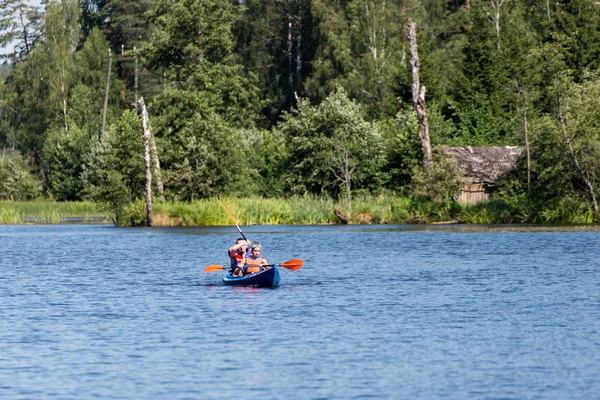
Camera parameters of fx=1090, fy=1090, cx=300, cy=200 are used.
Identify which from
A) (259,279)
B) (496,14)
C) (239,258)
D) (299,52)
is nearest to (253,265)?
(239,258)

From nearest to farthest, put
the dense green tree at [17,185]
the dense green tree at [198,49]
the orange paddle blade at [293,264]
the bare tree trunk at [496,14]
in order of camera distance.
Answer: the orange paddle blade at [293,264] → the dense green tree at [198,49] → the bare tree trunk at [496,14] → the dense green tree at [17,185]

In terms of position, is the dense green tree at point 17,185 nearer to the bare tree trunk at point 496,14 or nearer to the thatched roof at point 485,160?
the thatched roof at point 485,160

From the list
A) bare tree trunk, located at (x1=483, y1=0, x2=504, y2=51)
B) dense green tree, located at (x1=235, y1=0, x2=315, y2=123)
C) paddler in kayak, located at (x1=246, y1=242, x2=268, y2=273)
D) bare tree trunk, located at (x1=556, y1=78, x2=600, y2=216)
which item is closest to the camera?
paddler in kayak, located at (x1=246, y1=242, x2=268, y2=273)

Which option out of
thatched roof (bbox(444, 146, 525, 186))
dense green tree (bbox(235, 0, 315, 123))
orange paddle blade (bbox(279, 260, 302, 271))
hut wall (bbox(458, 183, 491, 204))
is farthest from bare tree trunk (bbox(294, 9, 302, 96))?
orange paddle blade (bbox(279, 260, 302, 271))

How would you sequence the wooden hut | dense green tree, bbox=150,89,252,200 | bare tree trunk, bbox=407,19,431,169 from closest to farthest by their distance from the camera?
the wooden hut, bare tree trunk, bbox=407,19,431,169, dense green tree, bbox=150,89,252,200

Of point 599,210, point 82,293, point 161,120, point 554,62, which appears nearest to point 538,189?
point 599,210

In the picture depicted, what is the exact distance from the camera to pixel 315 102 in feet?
357

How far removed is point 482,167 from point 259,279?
1767 inches

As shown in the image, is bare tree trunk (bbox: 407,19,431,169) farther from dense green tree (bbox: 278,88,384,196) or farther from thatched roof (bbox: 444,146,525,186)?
dense green tree (bbox: 278,88,384,196)

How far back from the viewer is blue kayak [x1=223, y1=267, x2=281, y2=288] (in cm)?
3497

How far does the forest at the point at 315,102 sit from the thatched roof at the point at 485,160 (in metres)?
1.54

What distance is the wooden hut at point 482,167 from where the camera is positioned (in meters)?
77.0

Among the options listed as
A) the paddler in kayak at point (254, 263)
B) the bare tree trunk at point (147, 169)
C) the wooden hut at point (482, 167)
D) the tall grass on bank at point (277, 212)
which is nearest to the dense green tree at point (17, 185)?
the bare tree trunk at point (147, 169)

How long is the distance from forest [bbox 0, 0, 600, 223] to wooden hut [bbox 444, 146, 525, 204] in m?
1.63
